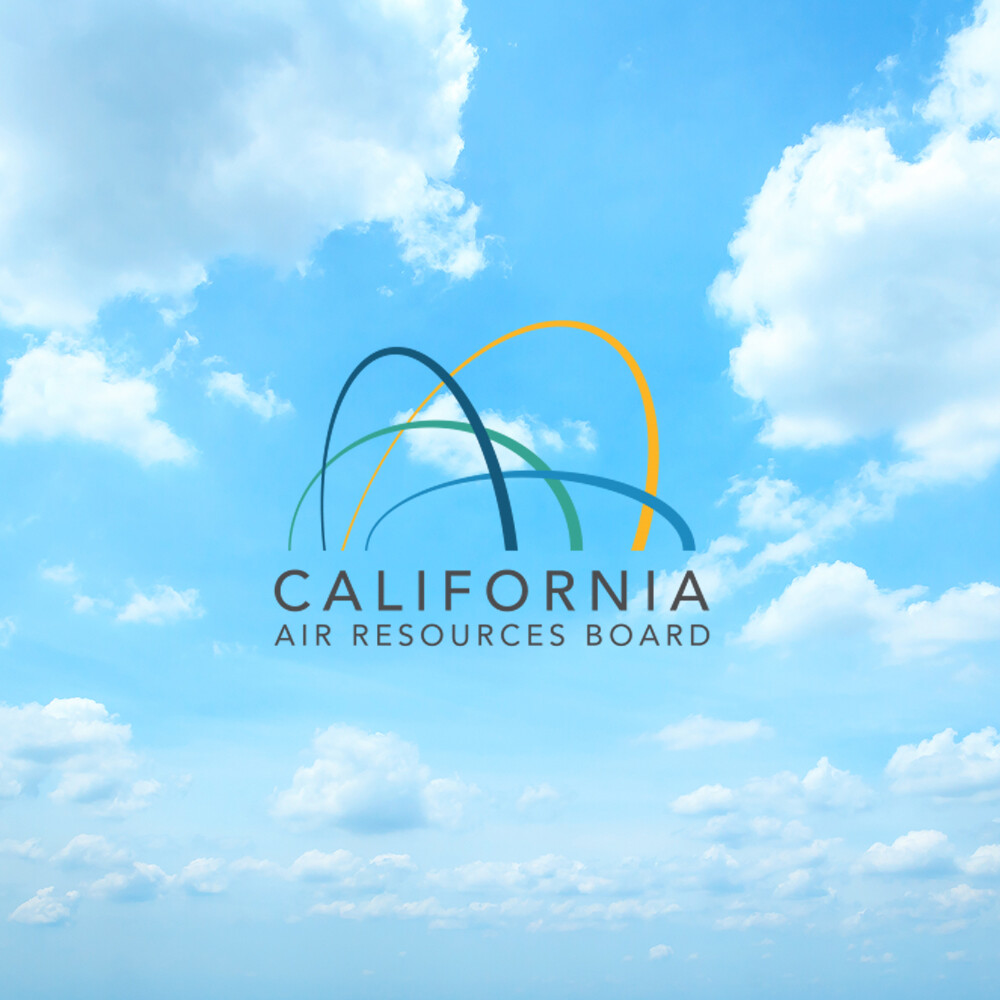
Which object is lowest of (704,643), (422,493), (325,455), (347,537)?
(704,643)

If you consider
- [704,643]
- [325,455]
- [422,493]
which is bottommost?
[704,643]

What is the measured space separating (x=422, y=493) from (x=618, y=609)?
54.7 ft

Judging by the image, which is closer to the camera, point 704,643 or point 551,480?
point 704,643

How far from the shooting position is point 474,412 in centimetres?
6219

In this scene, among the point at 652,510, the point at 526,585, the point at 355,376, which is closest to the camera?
the point at 526,585

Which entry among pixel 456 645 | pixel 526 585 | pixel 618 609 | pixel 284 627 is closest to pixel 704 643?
pixel 618 609

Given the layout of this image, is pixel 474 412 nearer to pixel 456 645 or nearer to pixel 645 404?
pixel 645 404

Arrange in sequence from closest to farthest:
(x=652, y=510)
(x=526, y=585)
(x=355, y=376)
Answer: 1. (x=526, y=585)
2. (x=652, y=510)
3. (x=355, y=376)

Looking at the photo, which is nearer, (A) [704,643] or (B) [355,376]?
(A) [704,643]

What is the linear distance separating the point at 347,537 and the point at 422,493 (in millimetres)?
Result: 6421

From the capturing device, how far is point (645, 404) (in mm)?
61875

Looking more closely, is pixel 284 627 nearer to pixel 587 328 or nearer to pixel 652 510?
pixel 652 510

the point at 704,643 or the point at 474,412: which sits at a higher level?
the point at 474,412

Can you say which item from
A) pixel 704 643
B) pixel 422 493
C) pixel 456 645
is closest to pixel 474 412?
pixel 422 493
